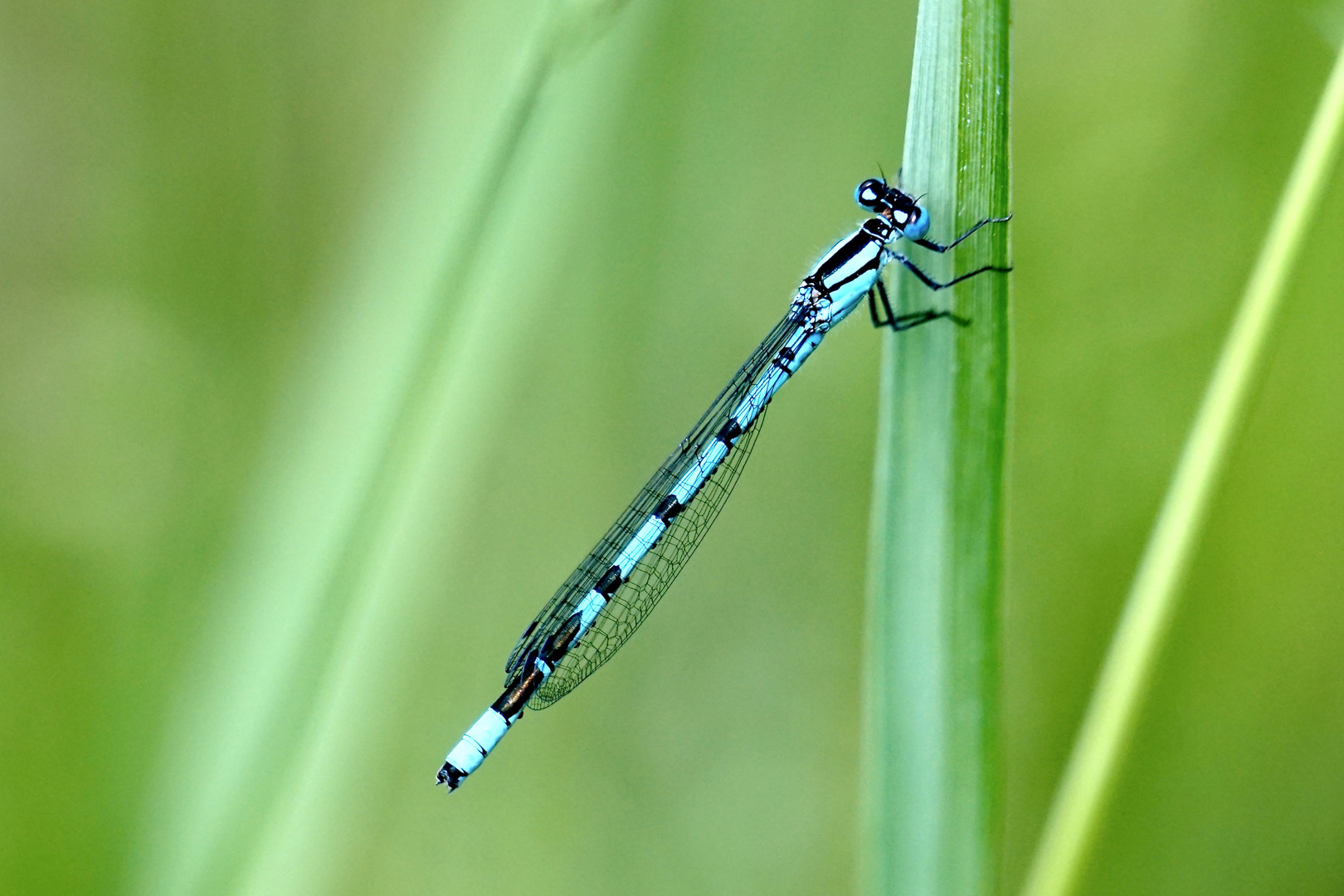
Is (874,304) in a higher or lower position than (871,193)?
lower

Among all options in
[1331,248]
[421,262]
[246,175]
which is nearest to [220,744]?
[421,262]

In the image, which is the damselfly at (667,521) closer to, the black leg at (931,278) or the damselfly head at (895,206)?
the damselfly head at (895,206)

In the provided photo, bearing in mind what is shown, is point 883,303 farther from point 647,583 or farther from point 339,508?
point 339,508

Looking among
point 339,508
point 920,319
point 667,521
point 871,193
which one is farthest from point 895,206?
point 339,508

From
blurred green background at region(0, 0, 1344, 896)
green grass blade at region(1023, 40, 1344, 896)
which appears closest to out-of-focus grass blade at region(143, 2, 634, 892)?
blurred green background at region(0, 0, 1344, 896)

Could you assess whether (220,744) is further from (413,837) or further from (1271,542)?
(1271,542)

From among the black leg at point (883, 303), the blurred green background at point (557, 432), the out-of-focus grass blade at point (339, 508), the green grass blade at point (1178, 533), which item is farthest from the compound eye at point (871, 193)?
the green grass blade at point (1178, 533)
